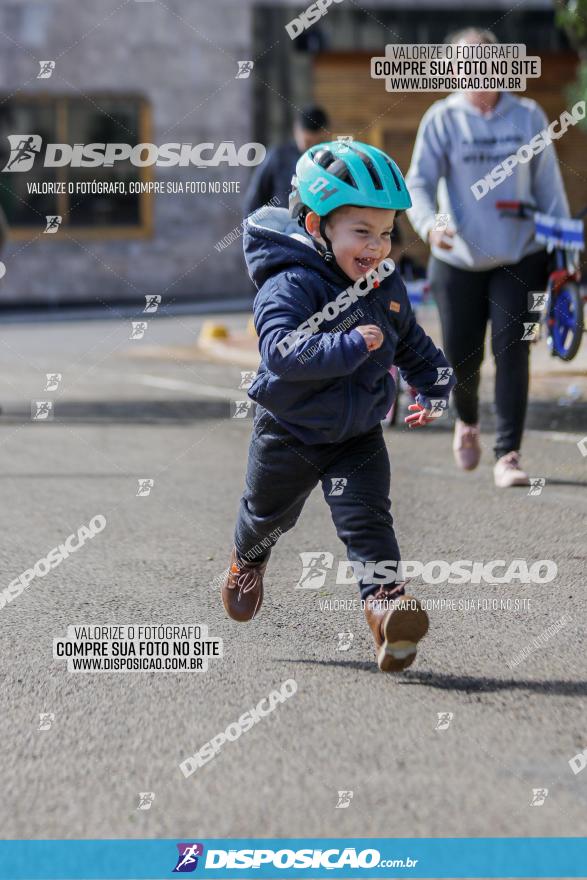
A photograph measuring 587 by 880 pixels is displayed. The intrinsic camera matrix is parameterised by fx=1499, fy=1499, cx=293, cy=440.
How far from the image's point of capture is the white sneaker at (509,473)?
7266 millimetres

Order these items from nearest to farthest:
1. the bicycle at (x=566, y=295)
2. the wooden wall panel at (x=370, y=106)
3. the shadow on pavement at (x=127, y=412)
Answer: the bicycle at (x=566, y=295)
the shadow on pavement at (x=127, y=412)
the wooden wall panel at (x=370, y=106)

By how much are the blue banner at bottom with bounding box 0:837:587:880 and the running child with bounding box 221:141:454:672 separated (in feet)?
3.59

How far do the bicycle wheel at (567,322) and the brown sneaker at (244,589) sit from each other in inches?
→ 190

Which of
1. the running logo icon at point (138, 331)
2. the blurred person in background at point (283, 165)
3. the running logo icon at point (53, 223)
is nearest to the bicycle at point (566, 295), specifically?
the blurred person in background at point (283, 165)

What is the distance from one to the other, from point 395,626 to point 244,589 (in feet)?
2.34

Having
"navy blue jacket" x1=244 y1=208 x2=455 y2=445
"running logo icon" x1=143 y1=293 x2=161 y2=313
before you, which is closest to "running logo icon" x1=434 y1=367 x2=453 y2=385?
"navy blue jacket" x1=244 y1=208 x2=455 y2=445

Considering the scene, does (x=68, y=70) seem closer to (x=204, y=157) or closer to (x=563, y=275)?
(x=204, y=157)

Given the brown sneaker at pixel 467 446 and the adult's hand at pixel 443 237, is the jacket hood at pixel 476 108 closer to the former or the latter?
the adult's hand at pixel 443 237

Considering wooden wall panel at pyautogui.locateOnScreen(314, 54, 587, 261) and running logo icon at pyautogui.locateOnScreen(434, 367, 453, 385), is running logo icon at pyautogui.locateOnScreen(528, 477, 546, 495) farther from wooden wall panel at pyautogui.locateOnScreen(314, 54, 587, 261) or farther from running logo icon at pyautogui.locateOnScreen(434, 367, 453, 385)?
wooden wall panel at pyautogui.locateOnScreen(314, 54, 587, 261)

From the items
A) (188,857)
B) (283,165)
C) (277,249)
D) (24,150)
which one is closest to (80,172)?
(24,150)

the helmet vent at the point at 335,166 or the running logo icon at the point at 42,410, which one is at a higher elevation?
the helmet vent at the point at 335,166

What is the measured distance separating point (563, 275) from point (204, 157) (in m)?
18.6

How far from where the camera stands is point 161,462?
8477 mm

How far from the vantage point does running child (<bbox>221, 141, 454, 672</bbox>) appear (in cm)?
406
